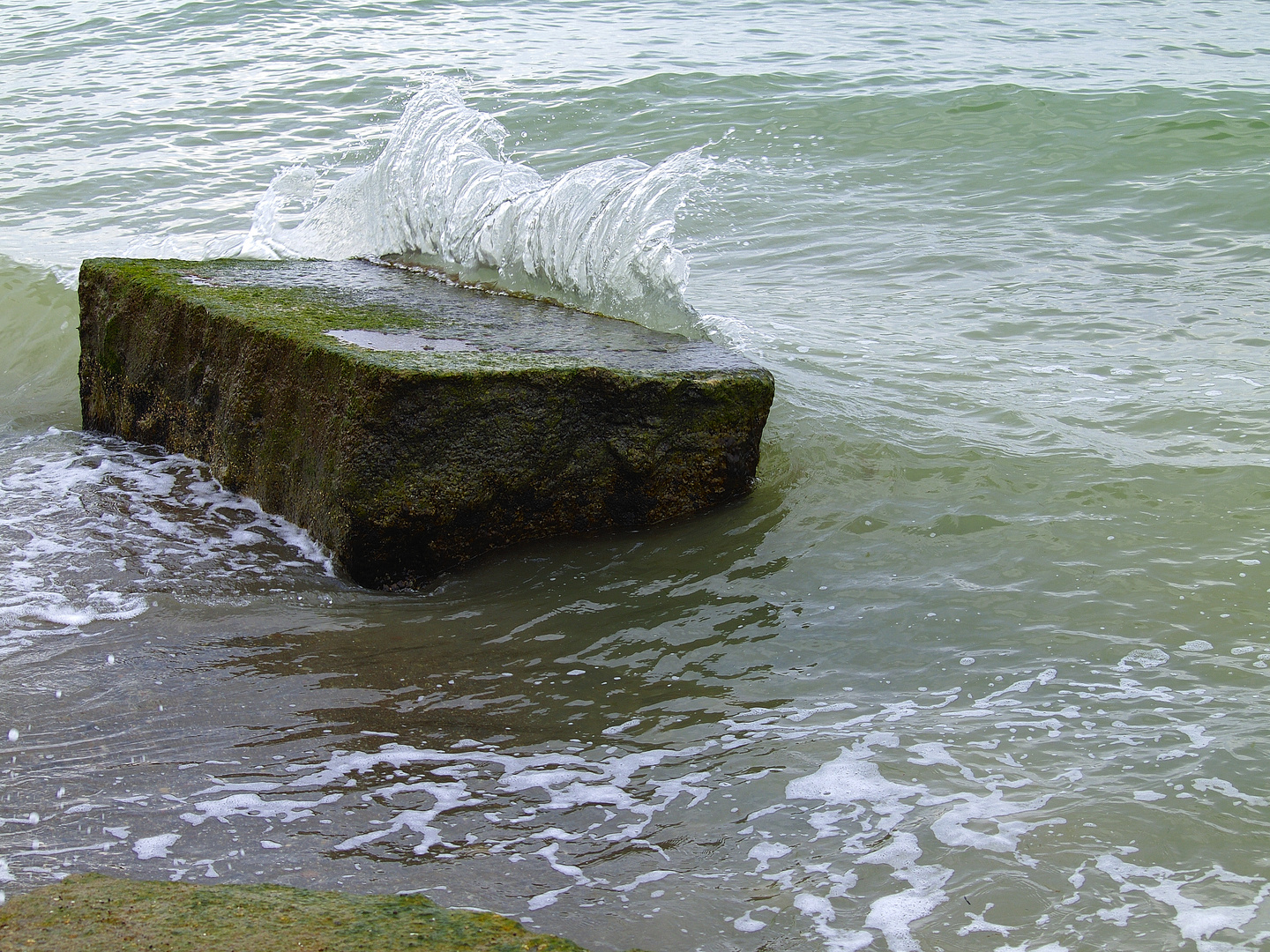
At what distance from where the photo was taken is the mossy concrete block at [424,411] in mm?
3512

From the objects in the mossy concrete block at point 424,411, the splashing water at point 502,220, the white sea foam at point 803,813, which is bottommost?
the white sea foam at point 803,813

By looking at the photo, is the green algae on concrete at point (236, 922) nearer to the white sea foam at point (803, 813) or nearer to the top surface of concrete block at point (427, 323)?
the white sea foam at point (803, 813)

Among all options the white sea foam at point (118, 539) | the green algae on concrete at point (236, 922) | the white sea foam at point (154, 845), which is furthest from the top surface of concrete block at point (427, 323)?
the green algae on concrete at point (236, 922)

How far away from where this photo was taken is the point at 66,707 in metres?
2.83

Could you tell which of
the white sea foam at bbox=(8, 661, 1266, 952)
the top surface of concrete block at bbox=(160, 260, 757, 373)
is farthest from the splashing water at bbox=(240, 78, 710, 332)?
the white sea foam at bbox=(8, 661, 1266, 952)

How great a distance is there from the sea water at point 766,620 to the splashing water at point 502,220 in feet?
0.07

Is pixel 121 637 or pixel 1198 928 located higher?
pixel 121 637

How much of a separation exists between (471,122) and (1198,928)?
17.8 ft

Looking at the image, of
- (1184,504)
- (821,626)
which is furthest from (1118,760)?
(1184,504)

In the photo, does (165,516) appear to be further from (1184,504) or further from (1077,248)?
(1077,248)

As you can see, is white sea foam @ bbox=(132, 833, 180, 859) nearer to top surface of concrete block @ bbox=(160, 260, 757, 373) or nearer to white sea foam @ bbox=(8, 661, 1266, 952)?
white sea foam @ bbox=(8, 661, 1266, 952)

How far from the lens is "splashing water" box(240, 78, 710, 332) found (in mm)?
5258

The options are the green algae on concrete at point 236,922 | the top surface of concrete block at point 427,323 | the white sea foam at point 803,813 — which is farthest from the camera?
the top surface of concrete block at point 427,323

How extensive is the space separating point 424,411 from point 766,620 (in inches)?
51.4
